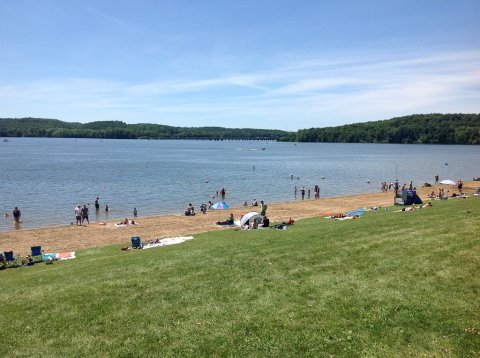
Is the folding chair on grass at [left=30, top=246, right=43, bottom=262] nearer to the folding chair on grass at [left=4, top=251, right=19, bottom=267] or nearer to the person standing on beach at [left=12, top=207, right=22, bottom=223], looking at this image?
the folding chair on grass at [left=4, top=251, right=19, bottom=267]

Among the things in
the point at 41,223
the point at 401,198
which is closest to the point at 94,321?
the point at 401,198

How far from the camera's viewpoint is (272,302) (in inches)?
414

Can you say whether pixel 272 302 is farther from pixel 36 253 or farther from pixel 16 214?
pixel 16 214

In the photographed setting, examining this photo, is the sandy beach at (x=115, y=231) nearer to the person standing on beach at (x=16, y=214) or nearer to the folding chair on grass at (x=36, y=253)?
the folding chair on grass at (x=36, y=253)

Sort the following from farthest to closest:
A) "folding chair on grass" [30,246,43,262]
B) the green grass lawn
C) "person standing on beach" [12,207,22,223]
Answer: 1. "person standing on beach" [12,207,22,223]
2. "folding chair on grass" [30,246,43,262]
3. the green grass lawn

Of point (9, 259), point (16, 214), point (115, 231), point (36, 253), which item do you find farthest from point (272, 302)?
point (16, 214)

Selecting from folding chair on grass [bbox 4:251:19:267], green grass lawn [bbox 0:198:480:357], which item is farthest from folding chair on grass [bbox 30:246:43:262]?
green grass lawn [bbox 0:198:480:357]

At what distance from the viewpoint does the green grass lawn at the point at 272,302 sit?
8.64 metres

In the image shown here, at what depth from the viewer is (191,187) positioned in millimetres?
63531

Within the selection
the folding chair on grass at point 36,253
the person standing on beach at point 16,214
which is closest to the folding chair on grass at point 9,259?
the folding chair on grass at point 36,253

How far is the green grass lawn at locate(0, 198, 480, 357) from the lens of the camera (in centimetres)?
864

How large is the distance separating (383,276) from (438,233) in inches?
182

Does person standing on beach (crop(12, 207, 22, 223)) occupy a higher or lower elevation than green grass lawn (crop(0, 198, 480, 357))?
lower

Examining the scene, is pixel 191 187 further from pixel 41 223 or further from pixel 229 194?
pixel 41 223
